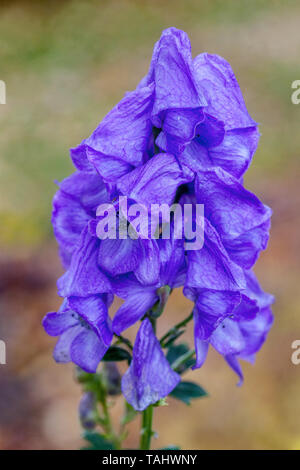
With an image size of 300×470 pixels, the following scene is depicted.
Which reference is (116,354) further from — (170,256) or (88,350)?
(170,256)

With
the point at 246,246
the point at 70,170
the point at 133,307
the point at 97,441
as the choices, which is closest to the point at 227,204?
the point at 246,246

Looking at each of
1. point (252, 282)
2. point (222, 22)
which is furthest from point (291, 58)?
point (252, 282)

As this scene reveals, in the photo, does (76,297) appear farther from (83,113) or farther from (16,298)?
(83,113)

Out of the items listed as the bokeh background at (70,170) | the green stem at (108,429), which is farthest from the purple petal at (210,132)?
the bokeh background at (70,170)

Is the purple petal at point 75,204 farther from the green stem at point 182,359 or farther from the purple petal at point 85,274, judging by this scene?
the green stem at point 182,359

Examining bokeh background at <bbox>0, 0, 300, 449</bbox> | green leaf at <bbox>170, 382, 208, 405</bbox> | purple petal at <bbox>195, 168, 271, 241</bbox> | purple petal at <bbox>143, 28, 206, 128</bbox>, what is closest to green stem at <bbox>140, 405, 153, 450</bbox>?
green leaf at <bbox>170, 382, 208, 405</bbox>
